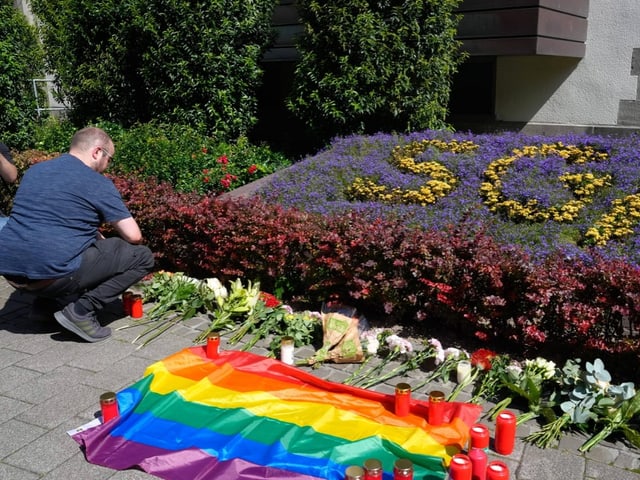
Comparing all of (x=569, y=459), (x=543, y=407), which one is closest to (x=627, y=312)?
(x=543, y=407)

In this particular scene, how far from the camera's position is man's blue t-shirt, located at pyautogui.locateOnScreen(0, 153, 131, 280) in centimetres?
452

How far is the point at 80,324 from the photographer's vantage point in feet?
15.5

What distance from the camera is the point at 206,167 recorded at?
768 centimetres

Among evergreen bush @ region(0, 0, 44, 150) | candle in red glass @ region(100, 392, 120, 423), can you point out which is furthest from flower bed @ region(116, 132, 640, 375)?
evergreen bush @ region(0, 0, 44, 150)

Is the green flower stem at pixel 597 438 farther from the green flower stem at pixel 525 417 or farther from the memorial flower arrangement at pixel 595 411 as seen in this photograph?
the green flower stem at pixel 525 417

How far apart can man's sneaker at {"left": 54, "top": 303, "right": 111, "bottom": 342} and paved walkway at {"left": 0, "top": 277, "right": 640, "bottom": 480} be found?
2.8 inches

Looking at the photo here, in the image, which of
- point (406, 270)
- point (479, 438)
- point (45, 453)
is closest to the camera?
point (479, 438)

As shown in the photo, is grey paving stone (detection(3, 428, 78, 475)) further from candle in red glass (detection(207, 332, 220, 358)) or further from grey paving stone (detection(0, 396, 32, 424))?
candle in red glass (detection(207, 332, 220, 358))

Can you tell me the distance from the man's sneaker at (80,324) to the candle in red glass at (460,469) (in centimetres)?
295

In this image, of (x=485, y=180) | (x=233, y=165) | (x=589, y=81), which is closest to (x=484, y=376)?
(x=485, y=180)

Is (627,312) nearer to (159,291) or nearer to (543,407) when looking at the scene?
(543,407)

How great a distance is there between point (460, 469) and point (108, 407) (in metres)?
1.85

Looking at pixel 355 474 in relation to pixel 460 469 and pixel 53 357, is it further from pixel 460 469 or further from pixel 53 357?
pixel 53 357

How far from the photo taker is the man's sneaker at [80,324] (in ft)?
15.4
